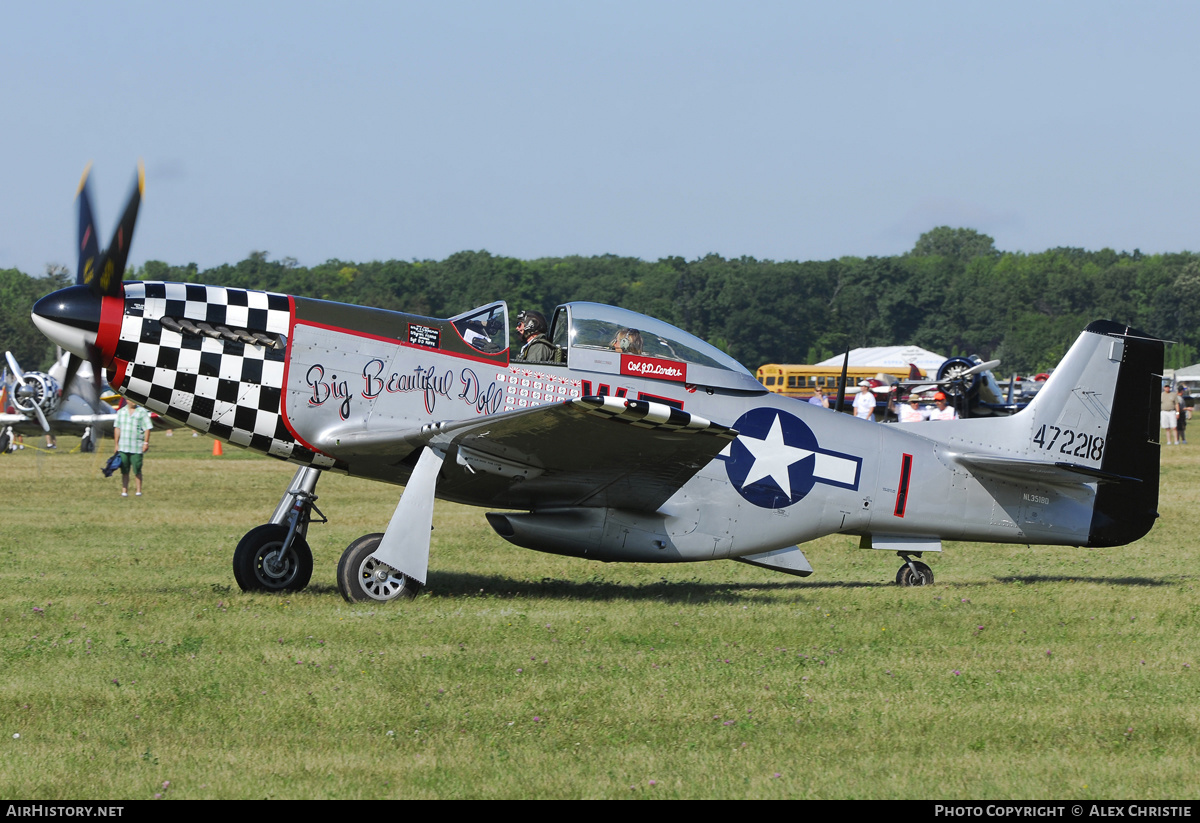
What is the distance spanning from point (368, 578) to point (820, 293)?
393ft

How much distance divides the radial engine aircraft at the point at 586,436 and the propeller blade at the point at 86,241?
1.19 ft

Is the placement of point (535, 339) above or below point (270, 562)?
above

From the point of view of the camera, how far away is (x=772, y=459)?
9.93 metres

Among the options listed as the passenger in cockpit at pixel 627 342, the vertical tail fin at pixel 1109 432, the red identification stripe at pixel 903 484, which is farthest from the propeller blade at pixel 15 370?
the vertical tail fin at pixel 1109 432

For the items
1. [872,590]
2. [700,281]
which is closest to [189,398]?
[872,590]

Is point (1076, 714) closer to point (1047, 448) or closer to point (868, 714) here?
point (868, 714)

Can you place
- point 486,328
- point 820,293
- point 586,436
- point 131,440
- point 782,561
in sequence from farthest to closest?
1. point 820,293
2. point 131,440
3. point 782,561
4. point 486,328
5. point 586,436

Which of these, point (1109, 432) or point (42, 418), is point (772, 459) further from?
point (42, 418)

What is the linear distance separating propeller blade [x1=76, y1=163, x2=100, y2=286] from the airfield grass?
2.49m

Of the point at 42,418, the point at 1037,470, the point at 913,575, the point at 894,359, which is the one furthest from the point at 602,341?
the point at 894,359

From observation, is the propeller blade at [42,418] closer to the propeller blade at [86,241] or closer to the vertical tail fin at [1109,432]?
the propeller blade at [86,241]

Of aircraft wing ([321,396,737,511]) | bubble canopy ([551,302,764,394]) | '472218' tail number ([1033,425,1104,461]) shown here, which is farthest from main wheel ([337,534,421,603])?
'472218' tail number ([1033,425,1104,461])

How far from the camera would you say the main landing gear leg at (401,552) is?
8.55 m

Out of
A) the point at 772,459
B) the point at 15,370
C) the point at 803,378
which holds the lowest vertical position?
the point at 15,370
